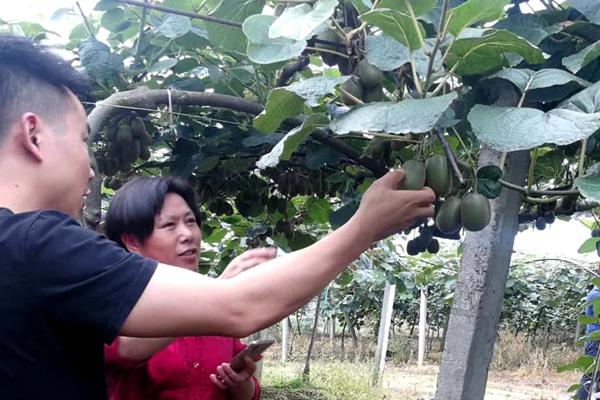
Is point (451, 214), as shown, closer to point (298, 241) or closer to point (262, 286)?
point (262, 286)

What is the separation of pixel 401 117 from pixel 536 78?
0.26 m

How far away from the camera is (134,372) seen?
1.37 m

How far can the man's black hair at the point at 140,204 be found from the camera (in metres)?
1.41

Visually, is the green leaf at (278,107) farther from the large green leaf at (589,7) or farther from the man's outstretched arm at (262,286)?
the large green leaf at (589,7)

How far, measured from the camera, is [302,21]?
93cm

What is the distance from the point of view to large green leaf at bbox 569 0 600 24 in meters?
1.06

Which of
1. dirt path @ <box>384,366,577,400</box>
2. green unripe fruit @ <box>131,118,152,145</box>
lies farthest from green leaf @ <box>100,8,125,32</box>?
dirt path @ <box>384,366,577,400</box>

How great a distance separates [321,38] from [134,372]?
750 mm

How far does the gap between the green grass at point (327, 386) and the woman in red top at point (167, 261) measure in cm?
519

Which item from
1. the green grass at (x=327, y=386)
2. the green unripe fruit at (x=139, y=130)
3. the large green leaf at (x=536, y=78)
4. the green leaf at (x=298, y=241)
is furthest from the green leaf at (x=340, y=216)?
the green grass at (x=327, y=386)

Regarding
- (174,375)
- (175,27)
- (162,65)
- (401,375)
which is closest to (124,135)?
(162,65)

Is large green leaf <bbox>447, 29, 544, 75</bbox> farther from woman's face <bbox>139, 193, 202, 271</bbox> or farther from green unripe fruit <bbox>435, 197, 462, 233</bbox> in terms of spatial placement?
woman's face <bbox>139, 193, 202, 271</bbox>

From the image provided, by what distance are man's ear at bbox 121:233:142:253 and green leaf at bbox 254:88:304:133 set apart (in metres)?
0.46

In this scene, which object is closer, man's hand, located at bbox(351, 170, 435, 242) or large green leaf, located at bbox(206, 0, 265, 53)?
man's hand, located at bbox(351, 170, 435, 242)
